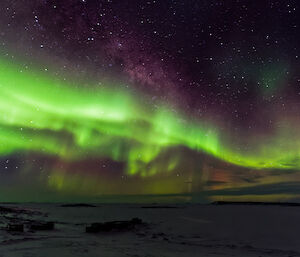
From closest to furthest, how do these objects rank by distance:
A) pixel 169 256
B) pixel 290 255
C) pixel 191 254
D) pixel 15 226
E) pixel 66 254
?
pixel 66 254 → pixel 169 256 → pixel 191 254 → pixel 290 255 → pixel 15 226

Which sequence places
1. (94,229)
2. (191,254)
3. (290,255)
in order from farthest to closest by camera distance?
(94,229) < (290,255) < (191,254)

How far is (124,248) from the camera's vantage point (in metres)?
24.4

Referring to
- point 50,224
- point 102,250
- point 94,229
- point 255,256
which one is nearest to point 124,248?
point 102,250

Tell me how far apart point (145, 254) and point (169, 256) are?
1.63 meters

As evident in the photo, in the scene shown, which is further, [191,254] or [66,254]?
[191,254]

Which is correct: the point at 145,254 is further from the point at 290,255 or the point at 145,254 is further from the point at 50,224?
the point at 50,224

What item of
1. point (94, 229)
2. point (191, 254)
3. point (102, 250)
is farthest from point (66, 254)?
point (94, 229)

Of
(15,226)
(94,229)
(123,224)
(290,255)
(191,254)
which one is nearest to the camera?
→ (191,254)

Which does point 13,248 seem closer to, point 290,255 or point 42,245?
point 42,245

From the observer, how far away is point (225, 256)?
2283 cm

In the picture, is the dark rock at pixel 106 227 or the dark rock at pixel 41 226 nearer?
the dark rock at pixel 41 226

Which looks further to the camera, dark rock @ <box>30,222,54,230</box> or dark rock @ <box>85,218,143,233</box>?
dark rock @ <box>85,218,143,233</box>

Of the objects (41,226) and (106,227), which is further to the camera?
(106,227)

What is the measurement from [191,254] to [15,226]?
57.9 ft
